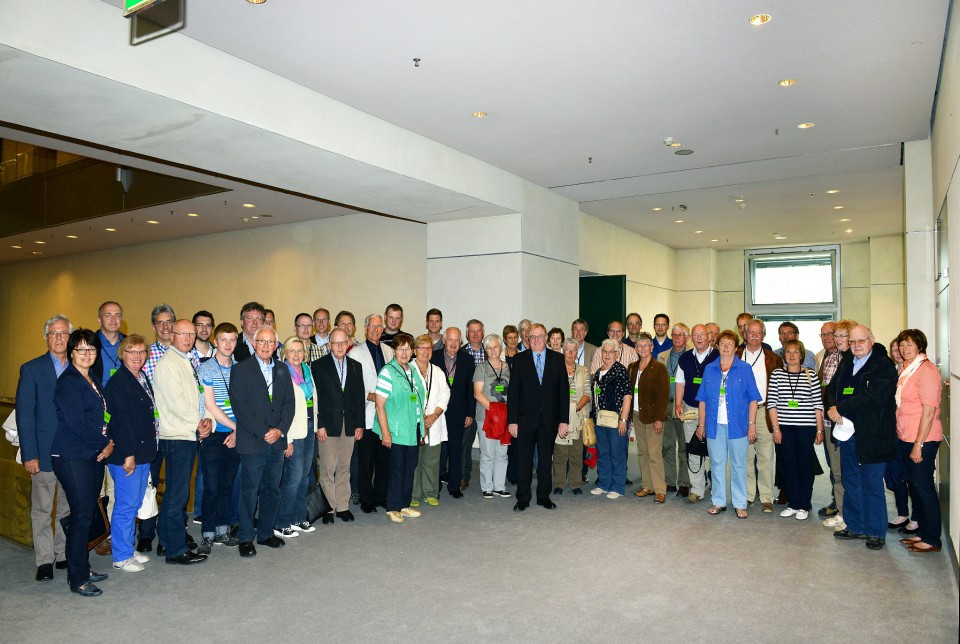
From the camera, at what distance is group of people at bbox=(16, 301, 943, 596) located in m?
4.47

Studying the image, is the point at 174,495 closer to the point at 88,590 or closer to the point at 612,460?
the point at 88,590

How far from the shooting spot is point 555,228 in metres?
10.3

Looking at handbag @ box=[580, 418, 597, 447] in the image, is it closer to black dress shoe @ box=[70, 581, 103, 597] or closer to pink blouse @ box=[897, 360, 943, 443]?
pink blouse @ box=[897, 360, 943, 443]

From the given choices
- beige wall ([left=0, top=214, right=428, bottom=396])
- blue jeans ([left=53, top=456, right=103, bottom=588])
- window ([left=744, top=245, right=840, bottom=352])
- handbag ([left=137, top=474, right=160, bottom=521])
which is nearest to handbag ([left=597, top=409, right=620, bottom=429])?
handbag ([left=137, top=474, right=160, bottom=521])

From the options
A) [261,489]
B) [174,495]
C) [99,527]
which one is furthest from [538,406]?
[99,527]

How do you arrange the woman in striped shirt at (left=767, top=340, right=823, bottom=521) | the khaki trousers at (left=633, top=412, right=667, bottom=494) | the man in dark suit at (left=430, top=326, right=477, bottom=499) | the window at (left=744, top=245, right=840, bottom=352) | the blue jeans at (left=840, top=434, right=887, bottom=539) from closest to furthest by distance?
the blue jeans at (left=840, top=434, right=887, bottom=539), the woman in striped shirt at (left=767, top=340, right=823, bottom=521), the khaki trousers at (left=633, top=412, right=667, bottom=494), the man in dark suit at (left=430, top=326, right=477, bottom=499), the window at (left=744, top=245, right=840, bottom=352)

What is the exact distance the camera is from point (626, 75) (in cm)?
581

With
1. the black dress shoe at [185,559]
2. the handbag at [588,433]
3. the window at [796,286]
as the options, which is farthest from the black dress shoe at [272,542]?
the window at [796,286]

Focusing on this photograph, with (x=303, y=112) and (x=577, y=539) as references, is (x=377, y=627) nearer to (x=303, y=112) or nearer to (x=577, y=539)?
(x=577, y=539)

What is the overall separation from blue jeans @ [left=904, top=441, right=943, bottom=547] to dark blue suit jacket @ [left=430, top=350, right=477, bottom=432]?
3.79 metres

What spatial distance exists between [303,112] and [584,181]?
15.1 feet

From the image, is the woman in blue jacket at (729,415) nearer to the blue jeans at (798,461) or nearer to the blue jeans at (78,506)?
the blue jeans at (798,461)

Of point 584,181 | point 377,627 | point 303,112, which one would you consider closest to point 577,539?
point 377,627

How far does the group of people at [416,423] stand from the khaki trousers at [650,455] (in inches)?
0.8
